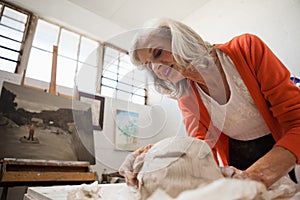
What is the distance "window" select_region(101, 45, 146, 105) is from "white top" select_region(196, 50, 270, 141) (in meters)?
0.23

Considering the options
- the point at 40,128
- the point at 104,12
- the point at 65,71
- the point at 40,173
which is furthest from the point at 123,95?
the point at 104,12

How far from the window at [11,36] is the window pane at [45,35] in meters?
0.11

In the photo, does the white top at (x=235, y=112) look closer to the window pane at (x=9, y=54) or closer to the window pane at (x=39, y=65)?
the window pane at (x=39, y=65)

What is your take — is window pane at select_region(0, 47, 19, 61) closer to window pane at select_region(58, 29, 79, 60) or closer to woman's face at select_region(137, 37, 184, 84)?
window pane at select_region(58, 29, 79, 60)

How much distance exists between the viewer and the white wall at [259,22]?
4.62 ft

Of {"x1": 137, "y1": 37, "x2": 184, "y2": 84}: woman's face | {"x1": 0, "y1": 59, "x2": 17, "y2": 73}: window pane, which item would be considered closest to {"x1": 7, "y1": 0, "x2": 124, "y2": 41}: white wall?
{"x1": 0, "y1": 59, "x2": 17, "y2": 73}: window pane

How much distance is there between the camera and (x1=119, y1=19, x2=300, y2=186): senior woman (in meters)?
0.42

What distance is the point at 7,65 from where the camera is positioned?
6.05 ft

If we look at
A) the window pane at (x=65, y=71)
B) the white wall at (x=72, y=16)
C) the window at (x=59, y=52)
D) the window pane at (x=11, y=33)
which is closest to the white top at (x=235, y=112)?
the window at (x=59, y=52)

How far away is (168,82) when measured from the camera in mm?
790

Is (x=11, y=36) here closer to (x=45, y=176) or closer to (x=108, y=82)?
(x=45, y=176)

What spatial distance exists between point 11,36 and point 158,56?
196 cm

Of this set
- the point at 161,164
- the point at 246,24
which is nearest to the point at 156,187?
the point at 161,164

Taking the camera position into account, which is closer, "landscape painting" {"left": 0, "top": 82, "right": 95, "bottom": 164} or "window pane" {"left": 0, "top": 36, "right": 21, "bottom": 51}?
"landscape painting" {"left": 0, "top": 82, "right": 95, "bottom": 164}
